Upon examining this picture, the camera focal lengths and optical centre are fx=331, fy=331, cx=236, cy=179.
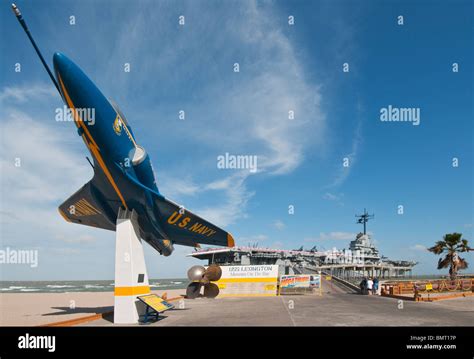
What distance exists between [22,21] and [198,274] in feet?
75.7

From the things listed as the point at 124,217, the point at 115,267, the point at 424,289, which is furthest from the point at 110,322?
the point at 424,289

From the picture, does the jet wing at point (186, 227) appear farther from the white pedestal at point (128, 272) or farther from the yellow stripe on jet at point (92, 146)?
the yellow stripe on jet at point (92, 146)

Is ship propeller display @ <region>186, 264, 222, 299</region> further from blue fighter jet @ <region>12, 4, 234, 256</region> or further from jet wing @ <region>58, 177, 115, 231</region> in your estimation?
jet wing @ <region>58, 177, 115, 231</region>

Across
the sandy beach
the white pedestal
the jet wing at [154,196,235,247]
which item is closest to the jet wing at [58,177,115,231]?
the white pedestal

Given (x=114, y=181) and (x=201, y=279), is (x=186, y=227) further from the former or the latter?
(x=201, y=279)

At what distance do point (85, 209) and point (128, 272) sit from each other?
5.57 meters

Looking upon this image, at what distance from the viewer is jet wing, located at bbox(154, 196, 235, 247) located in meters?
16.3

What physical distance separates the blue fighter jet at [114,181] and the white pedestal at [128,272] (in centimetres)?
86

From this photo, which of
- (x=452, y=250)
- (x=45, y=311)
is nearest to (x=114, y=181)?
(x=45, y=311)

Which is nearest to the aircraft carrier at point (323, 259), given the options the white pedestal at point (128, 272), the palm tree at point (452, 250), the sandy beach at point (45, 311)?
the palm tree at point (452, 250)
